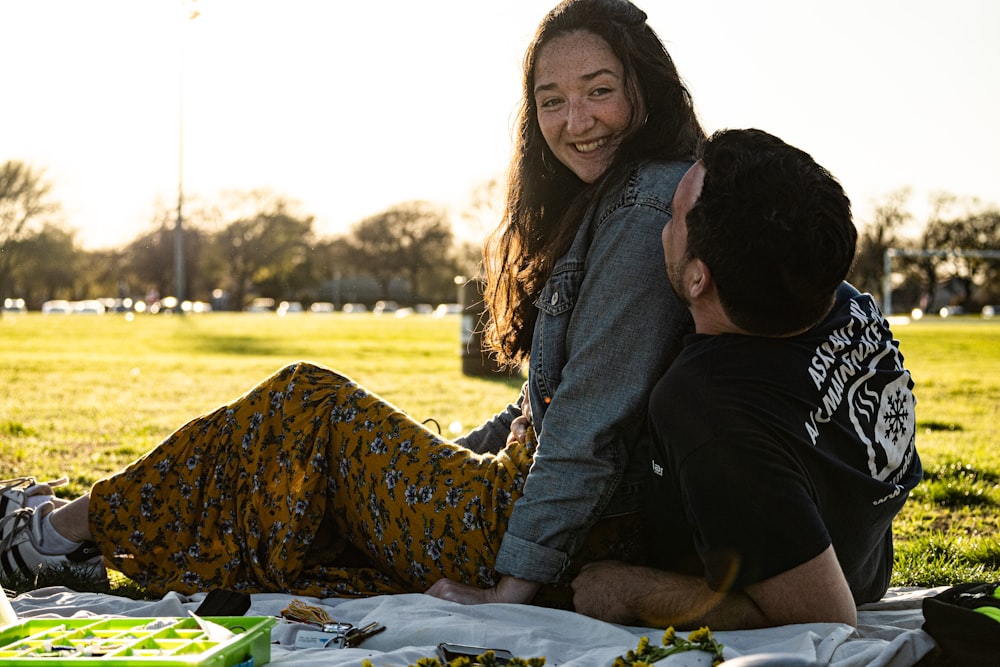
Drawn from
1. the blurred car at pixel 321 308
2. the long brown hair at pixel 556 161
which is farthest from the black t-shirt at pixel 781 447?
the blurred car at pixel 321 308

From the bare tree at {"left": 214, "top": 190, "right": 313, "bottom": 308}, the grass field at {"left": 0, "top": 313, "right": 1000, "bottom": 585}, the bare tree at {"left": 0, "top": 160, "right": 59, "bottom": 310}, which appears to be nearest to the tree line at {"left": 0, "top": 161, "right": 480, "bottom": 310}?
the bare tree at {"left": 214, "top": 190, "right": 313, "bottom": 308}

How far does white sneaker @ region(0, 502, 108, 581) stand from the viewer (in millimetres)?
3424

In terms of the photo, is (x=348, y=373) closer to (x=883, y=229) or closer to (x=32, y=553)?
(x=32, y=553)

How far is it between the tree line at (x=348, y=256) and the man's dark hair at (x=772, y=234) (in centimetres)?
5597

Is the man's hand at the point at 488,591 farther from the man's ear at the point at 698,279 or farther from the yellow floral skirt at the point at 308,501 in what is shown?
the man's ear at the point at 698,279

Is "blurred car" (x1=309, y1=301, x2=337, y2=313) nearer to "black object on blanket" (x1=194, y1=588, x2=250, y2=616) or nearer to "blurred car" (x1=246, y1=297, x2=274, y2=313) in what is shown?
"blurred car" (x1=246, y1=297, x2=274, y2=313)

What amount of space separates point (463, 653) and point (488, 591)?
1.64ft

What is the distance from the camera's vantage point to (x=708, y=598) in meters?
2.59

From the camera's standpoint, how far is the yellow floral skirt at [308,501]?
2.99m

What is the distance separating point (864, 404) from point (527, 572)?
0.97 metres

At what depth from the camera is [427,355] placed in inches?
842

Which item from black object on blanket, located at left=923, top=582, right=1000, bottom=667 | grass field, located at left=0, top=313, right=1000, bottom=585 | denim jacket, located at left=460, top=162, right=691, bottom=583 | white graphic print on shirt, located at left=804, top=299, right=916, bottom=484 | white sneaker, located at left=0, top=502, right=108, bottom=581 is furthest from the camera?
grass field, located at left=0, top=313, right=1000, bottom=585

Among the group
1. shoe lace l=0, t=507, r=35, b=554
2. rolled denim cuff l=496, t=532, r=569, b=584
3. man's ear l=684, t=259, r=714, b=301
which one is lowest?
shoe lace l=0, t=507, r=35, b=554

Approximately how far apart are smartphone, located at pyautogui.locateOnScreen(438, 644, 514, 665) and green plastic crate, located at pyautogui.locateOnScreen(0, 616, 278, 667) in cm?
40
